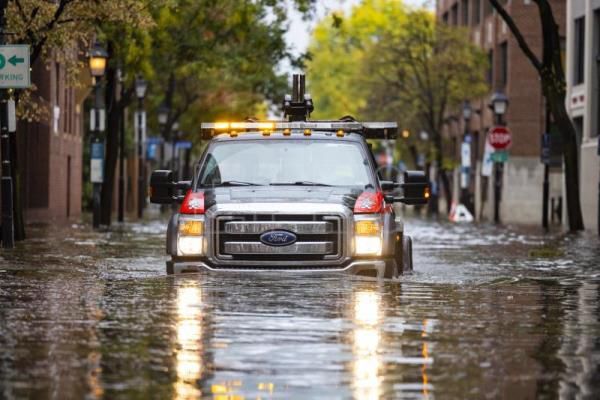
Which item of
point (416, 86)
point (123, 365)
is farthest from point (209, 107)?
point (123, 365)

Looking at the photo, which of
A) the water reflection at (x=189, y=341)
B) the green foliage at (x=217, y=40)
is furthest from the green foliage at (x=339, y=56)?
the water reflection at (x=189, y=341)

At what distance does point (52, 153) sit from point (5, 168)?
2823 centimetres

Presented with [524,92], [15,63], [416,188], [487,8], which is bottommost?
[416,188]

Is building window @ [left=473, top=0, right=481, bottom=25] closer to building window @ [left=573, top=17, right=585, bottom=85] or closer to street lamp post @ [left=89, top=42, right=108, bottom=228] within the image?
building window @ [left=573, top=17, right=585, bottom=85]

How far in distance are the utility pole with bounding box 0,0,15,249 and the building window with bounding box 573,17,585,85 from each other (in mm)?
31658

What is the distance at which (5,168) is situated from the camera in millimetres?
27125

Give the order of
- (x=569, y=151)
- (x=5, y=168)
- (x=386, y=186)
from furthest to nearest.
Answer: (x=569, y=151), (x=5, y=168), (x=386, y=186)

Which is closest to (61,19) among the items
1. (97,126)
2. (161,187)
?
(97,126)

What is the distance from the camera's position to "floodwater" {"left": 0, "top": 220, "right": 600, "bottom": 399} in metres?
9.05

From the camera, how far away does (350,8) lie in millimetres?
127625

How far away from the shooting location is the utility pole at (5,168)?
2647cm

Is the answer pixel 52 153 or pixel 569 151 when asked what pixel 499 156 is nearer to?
pixel 569 151

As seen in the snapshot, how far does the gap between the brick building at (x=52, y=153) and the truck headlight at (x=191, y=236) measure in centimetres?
3043

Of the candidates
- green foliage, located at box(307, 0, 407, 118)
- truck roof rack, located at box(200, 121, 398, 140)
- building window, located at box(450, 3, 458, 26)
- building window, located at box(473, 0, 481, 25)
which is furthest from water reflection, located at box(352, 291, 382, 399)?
green foliage, located at box(307, 0, 407, 118)
